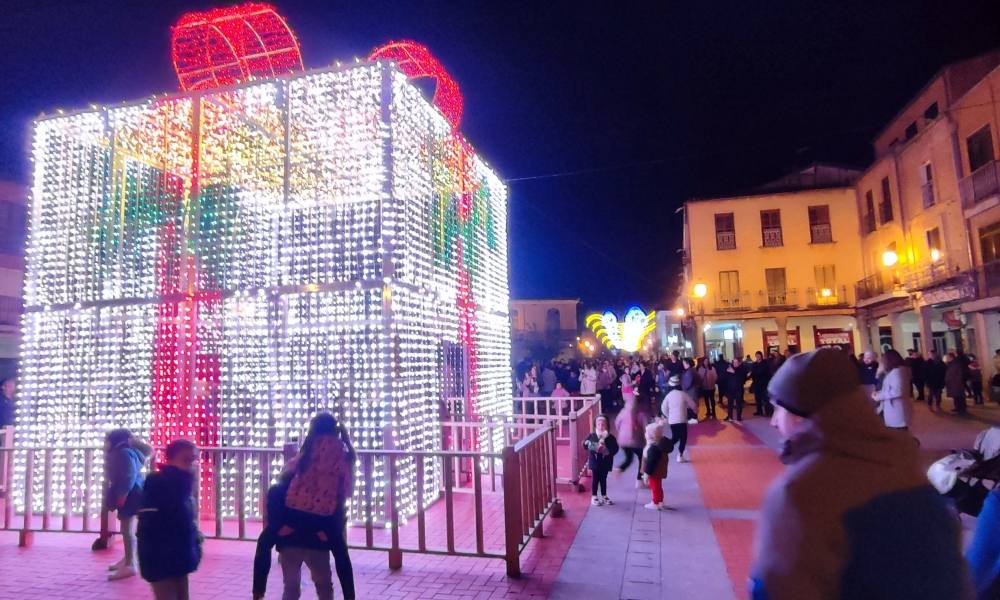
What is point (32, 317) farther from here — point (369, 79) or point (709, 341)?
point (709, 341)

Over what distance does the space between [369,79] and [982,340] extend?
69.0 ft

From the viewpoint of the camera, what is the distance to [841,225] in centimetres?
2941

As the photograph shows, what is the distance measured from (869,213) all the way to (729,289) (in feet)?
23.5

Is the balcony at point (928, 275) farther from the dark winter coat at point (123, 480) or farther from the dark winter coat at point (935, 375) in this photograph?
the dark winter coat at point (123, 480)

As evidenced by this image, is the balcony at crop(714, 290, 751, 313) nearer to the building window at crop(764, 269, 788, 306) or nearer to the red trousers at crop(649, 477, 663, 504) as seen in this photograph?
the building window at crop(764, 269, 788, 306)

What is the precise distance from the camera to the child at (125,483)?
511cm

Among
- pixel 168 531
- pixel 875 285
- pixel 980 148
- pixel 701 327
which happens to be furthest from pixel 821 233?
pixel 168 531

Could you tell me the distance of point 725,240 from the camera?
101 ft

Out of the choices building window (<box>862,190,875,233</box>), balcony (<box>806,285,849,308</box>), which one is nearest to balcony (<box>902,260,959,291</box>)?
building window (<box>862,190,875,233</box>)

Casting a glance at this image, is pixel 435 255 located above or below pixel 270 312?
above

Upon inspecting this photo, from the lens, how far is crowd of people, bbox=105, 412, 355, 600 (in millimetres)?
3725

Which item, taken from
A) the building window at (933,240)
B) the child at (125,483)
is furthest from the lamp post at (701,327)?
the child at (125,483)

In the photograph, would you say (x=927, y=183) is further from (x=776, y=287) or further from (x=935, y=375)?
(x=935, y=375)

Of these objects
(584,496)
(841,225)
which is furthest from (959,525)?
(841,225)
